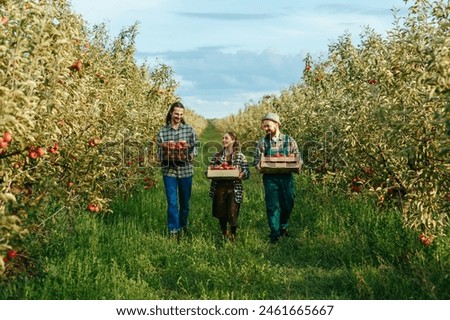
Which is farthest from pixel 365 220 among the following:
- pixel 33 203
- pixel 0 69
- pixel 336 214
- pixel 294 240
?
pixel 0 69

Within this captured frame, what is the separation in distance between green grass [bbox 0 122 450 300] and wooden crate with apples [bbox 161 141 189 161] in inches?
48.7

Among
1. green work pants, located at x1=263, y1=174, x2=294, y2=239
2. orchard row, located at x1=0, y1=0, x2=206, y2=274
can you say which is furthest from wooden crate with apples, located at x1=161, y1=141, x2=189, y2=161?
green work pants, located at x1=263, y1=174, x2=294, y2=239

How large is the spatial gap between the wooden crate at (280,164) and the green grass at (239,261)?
108cm

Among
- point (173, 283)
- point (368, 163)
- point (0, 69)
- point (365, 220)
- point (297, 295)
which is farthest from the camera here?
point (365, 220)

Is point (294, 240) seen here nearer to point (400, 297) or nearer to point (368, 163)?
point (368, 163)

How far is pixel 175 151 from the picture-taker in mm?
9312

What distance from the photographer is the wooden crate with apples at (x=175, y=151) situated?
9.32 meters

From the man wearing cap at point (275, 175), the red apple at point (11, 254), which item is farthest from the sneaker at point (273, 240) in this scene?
the red apple at point (11, 254)

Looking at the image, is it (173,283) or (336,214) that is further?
(336,214)

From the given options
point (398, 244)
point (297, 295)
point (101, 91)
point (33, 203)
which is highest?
point (101, 91)

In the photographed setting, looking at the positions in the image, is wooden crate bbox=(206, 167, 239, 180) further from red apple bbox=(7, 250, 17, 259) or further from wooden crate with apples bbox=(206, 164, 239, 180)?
red apple bbox=(7, 250, 17, 259)

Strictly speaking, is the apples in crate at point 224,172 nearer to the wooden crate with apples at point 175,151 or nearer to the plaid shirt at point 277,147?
the plaid shirt at point 277,147

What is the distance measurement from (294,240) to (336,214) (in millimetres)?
836

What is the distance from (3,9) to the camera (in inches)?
207
